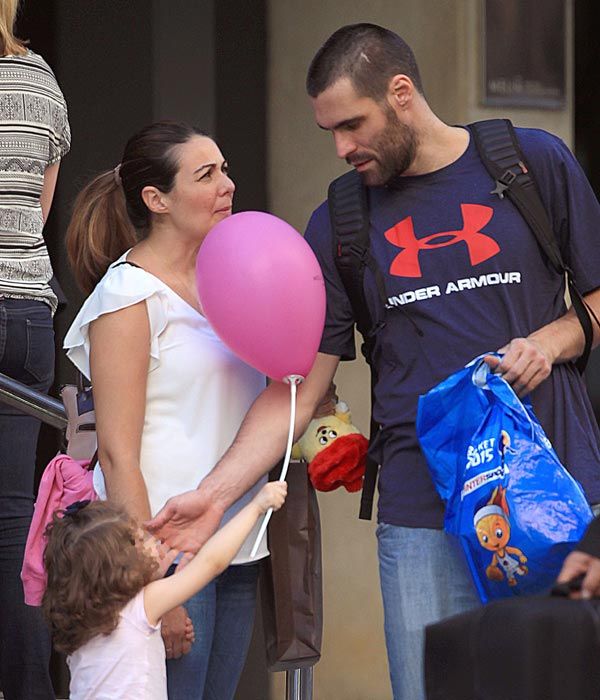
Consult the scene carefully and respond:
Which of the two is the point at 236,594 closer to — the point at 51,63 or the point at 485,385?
the point at 485,385

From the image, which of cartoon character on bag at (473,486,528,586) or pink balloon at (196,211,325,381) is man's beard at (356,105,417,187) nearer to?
pink balloon at (196,211,325,381)

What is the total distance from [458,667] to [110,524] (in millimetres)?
1039

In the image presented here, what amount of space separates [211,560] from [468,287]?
0.81m

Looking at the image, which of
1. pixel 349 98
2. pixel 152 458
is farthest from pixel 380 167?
pixel 152 458

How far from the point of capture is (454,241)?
3.64 meters

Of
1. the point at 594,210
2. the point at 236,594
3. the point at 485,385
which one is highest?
the point at 594,210

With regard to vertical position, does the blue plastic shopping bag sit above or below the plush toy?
above

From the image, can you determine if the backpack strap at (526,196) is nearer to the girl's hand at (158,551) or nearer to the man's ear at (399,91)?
the man's ear at (399,91)

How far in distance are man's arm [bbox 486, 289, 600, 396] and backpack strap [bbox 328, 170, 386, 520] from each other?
362mm

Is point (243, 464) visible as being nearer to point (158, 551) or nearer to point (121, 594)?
point (158, 551)

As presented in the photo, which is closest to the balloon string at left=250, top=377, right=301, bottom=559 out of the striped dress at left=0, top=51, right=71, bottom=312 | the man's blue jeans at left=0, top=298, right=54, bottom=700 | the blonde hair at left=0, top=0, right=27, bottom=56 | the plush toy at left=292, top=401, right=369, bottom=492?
the plush toy at left=292, top=401, right=369, bottom=492

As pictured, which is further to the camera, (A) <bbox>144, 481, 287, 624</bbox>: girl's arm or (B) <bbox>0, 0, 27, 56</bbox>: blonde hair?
(B) <bbox>0, 0, 27, 56</bbox>: blonde hair

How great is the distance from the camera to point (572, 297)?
365 cm

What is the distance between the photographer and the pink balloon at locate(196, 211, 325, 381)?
3.61 metres
